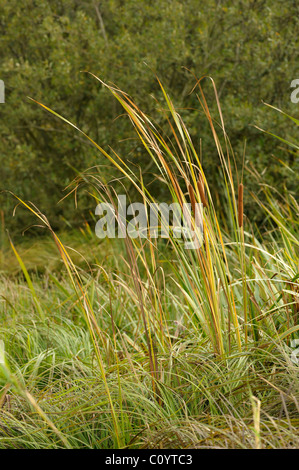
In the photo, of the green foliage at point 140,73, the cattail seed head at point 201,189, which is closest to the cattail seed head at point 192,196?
the cattail seed head at point 201,189

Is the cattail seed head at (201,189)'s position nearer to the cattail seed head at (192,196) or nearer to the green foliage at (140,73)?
the cattail seed head at (192,196)

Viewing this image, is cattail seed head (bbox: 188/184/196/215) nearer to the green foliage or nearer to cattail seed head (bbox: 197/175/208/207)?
cattail seed head (bbox: 197/175/208/207)

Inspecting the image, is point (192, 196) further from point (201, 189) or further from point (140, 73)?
point (140, 73)

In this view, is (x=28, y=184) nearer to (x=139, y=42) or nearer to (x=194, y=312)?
(x=139, y=42)

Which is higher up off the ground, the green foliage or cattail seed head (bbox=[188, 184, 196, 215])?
the green foliage

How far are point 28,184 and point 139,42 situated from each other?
2408mm

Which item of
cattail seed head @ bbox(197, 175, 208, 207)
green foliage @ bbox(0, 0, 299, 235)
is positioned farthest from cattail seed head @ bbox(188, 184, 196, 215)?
green foliage @ bbox(0, 0, 299, 235)

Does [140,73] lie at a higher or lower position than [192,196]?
higher

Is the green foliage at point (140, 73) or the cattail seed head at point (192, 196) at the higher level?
the green foliage at point (140, 73)

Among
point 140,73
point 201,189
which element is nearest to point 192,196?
point 201,189

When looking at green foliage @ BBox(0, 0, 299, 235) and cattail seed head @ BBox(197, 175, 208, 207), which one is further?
green foliage @ BBox(0, 0, 299, 235)

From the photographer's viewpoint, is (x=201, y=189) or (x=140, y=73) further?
(x=140, y=73)

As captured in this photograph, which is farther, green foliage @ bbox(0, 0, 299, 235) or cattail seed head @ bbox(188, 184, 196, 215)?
green foliage @ bbox(0, 0, 299, 235)
